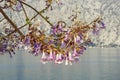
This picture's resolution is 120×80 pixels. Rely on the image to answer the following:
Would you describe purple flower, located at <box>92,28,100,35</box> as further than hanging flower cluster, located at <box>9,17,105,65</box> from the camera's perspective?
Yes

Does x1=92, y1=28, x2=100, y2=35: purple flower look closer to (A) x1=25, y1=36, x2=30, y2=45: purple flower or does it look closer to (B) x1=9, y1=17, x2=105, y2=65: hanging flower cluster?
(B) x1=9, y1=17, x2=105, y2=65: hanging flower cluster

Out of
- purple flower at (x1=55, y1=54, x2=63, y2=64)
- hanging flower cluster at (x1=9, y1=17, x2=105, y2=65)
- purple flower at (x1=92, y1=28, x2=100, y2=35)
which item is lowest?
purple flower at (x1=55, y1=54, x2=63, y2=64)

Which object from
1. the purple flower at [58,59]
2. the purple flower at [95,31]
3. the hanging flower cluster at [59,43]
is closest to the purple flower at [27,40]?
the hanging flower cluster at [59,43]

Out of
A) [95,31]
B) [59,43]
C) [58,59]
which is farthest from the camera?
[95,31]

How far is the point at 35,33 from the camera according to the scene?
4203mm

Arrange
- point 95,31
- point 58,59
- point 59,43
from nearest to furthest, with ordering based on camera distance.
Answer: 1. point 58,59
2. point 59,43
3. point 95,31

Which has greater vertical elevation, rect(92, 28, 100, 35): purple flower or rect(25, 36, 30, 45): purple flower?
rect(92, 28, 100, 35): purple flower

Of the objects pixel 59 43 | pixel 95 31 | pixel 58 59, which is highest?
pixel 95 31

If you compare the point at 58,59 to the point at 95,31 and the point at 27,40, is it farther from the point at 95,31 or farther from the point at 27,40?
the point at 95,31

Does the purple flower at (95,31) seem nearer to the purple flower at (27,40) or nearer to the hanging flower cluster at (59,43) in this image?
the hanging flower cluster at (59,43)

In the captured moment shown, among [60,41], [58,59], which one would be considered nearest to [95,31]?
[60,41]

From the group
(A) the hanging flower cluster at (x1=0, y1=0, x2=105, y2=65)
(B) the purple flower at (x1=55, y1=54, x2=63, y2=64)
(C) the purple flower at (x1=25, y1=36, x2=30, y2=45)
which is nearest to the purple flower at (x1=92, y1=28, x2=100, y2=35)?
(A) the hanging flower cluster at (x1=0, y1=0, x2=105, y2=65)

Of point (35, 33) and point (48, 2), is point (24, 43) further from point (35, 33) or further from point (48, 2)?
point (48, 2)

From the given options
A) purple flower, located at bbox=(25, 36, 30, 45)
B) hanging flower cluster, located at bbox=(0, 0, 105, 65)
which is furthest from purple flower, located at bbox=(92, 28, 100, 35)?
purple flower, located at bbox=(25, 36, 30, 45)
